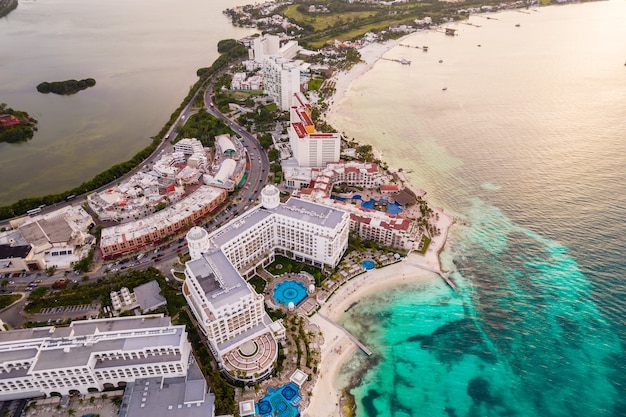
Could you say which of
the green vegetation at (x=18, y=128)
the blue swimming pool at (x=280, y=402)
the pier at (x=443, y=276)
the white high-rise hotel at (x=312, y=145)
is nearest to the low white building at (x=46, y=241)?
the blue swimming pool at (x=280, y=402)

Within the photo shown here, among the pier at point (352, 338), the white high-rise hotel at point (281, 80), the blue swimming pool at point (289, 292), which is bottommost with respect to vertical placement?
the pier at point (352, 338)

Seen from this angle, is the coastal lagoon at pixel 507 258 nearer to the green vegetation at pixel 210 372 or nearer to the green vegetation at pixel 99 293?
the green vegetation at pixel 210 372

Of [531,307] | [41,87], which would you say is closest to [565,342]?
[531,307]

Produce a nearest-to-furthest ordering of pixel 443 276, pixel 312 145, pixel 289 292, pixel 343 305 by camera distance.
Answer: pixel 343 305 < pixel 289 292 < pixel 443 276 < pixel 312 145

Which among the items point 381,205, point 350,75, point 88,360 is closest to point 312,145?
point 381,205

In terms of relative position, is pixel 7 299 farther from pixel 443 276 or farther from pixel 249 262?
pixel 443 276

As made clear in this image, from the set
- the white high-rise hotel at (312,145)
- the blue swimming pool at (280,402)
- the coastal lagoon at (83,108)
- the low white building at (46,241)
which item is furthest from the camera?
the coastal lagoon at (83,108)

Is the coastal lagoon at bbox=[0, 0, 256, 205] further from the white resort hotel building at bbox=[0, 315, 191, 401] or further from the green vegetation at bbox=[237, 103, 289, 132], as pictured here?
the white resort hotel building at bbox=[0, 315, 191, 401]
